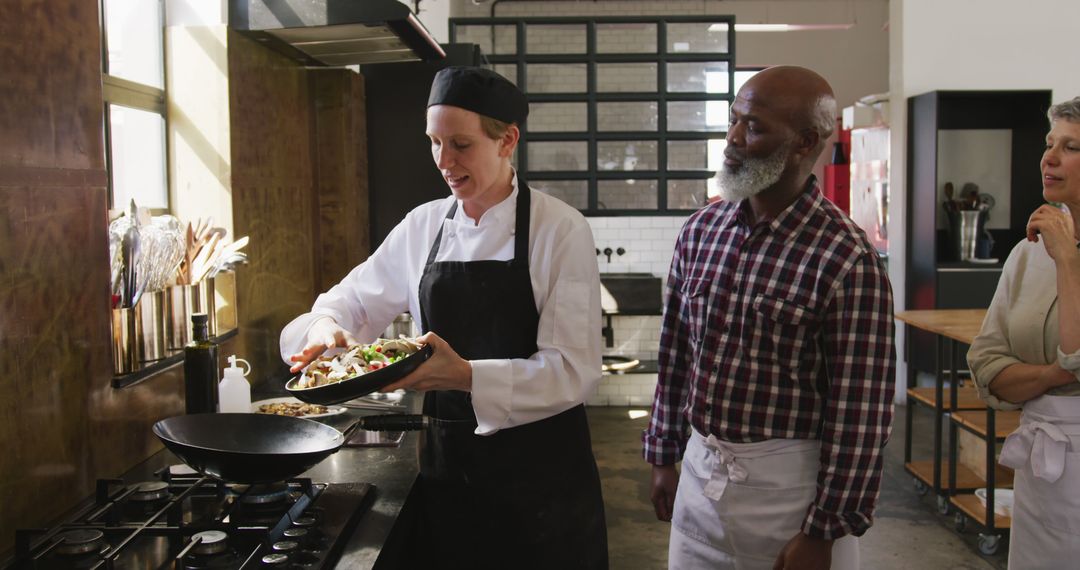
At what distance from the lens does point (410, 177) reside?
4.90m

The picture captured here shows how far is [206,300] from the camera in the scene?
274 centimetres

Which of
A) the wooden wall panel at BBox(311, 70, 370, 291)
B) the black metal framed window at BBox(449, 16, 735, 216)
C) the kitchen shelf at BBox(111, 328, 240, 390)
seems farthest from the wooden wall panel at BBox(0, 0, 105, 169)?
the black metal framed window at BBox(449, 16, 735, 216)

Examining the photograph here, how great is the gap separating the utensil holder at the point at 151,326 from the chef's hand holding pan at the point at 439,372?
933 millimetres

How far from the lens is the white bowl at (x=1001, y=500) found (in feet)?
13.8

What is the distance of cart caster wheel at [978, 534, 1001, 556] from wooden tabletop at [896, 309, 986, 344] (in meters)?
0.89

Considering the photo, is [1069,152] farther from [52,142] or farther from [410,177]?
[410,177]

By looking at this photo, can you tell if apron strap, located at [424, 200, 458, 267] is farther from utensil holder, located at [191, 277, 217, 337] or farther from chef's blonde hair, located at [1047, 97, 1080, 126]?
chef's blonde hair, located at [1047, 97, 1080, 126]

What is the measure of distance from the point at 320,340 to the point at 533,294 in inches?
19.1

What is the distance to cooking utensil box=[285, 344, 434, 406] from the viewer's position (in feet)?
5.47

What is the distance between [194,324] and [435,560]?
86 cm

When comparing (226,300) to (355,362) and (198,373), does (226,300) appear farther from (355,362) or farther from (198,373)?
(355,362)

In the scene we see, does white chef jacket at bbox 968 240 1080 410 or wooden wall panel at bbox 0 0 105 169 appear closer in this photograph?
wooden wall panel at bbox 0 0 105 169

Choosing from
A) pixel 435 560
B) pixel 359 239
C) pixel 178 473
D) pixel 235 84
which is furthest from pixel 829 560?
pixel 359 239

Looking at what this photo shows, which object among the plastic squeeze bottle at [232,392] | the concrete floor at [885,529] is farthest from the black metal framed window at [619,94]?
the plastic squeeze bottle at [232,392]
